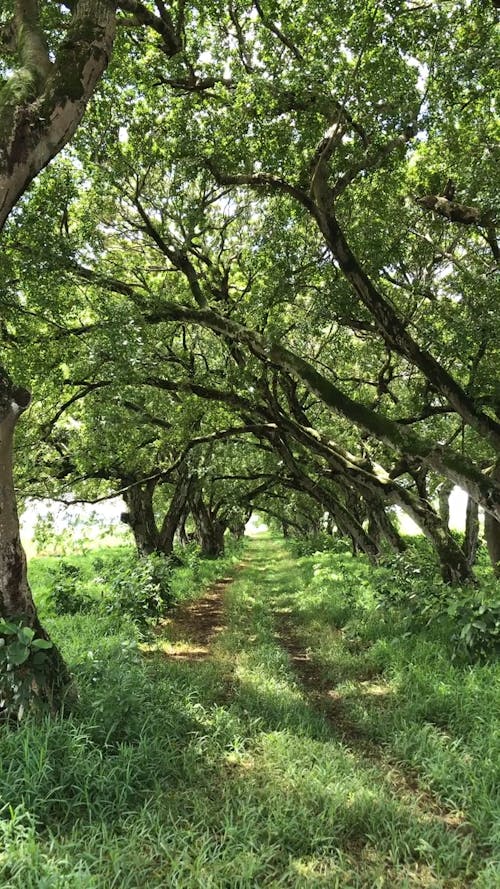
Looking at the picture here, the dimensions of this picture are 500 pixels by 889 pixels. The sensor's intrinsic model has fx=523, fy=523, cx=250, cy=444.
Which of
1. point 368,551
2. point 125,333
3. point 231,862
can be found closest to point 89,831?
point 231,862

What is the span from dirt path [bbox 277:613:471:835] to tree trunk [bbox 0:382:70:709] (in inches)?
109

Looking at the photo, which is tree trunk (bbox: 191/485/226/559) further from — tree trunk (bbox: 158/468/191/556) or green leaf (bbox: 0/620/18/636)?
green leaf (bbox: 0/620/18/636)

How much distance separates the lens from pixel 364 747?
16.0ft

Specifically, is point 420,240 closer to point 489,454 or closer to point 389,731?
point 389,731

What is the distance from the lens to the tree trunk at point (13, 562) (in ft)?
15.2

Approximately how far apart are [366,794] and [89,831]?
1.96m

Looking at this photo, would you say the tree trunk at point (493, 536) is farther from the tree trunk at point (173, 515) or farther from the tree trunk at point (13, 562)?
the tree trunk at point (13, 562)

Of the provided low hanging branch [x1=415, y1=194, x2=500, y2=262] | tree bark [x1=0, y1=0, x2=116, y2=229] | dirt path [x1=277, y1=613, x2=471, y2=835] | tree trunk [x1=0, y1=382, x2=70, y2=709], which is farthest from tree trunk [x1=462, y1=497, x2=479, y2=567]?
tree bark [x1=0, y1=0, x2=116, y2=229]

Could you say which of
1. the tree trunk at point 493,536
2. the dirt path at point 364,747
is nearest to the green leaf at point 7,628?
the dirt path at point 364,747

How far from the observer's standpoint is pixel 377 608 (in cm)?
935

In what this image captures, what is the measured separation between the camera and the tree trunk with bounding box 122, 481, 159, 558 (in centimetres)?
1712

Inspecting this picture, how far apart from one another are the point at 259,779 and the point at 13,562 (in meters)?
2.80

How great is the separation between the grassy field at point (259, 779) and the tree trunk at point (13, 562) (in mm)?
337

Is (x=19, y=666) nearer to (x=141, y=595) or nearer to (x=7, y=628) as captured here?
(x=7, y=628)
